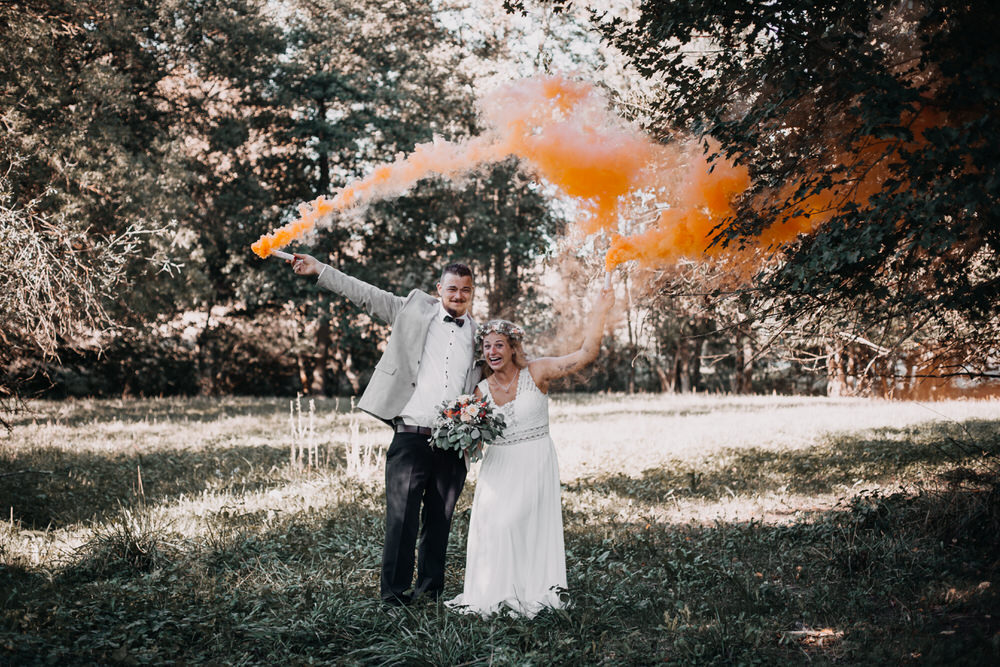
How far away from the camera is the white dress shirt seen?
5777 millimetres

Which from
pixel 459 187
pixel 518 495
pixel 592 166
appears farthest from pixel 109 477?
pixel 459 187

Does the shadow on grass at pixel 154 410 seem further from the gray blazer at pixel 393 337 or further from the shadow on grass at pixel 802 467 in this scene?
the gray blazer at pixel 393 337

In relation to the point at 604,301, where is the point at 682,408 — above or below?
below

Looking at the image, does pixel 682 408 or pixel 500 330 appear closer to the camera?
pixel 500 330

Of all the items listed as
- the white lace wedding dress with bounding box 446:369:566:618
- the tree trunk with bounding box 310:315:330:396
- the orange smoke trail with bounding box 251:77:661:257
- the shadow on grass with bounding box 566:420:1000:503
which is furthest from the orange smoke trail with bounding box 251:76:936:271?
the tree trunk with bounding box 310:315:330:396

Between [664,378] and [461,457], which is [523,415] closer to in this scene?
[461,457]

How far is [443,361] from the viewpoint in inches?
230

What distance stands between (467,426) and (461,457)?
15.1 inches

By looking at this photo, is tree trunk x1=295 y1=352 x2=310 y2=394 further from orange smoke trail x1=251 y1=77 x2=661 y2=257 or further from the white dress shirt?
the white dress shirt

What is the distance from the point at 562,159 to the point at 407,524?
3203 millimetres

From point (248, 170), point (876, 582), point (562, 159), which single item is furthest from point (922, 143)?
point (248, 170)

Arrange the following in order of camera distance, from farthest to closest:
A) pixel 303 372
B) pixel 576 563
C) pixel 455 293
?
pixel 303 372 < pixel 576 563 < pixel 455 293

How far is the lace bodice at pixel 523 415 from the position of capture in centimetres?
570

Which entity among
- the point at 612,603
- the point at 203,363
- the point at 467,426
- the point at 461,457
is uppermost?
the point at 203,363
